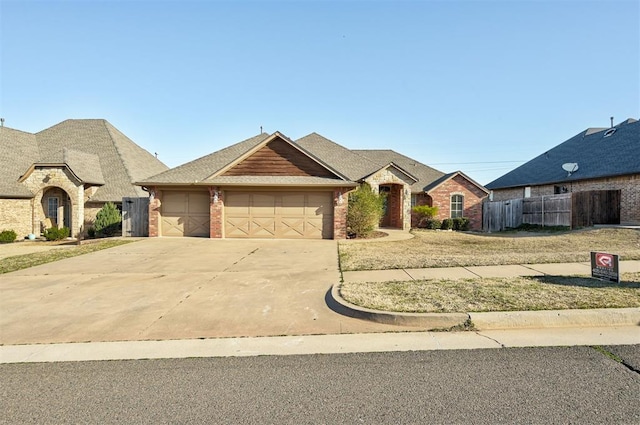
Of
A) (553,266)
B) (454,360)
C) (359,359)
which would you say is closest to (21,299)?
(359,359)

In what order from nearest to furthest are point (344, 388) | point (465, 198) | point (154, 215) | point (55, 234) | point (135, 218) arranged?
point (344, 388) → point (154, 215) → point (135, 218) → point (55, 234) → point (465, 198)

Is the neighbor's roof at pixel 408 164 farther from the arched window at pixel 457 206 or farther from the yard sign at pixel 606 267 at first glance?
the yard sign at pixel 606 267

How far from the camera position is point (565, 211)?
21.9 meters

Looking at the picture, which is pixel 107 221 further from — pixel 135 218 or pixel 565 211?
pixel 565 211

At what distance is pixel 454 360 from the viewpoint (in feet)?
13.6

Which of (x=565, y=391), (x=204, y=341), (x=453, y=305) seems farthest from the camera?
(x=453, y=305)

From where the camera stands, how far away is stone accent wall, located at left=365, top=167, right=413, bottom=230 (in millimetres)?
23673

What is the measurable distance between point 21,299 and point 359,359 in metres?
7.30

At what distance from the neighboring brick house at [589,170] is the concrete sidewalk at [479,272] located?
595 inches

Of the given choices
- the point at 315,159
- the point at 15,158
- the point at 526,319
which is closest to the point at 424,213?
the point at 315,159

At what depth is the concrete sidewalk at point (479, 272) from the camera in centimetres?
816

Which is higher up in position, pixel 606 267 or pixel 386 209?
pixel 386 209

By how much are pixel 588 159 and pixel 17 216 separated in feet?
129

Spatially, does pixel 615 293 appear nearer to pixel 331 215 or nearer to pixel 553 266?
pixel 553 266
